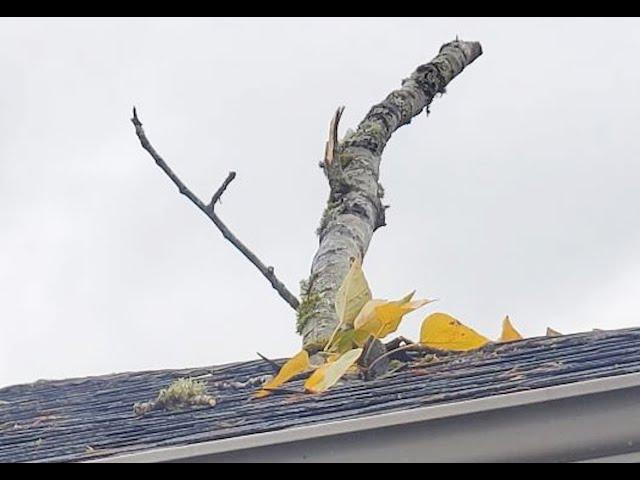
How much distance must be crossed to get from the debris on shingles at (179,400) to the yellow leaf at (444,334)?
52cm

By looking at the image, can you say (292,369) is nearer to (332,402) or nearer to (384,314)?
(384,314)

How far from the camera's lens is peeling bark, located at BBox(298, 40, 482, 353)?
345 centimetres

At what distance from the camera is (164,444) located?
7.04 feet

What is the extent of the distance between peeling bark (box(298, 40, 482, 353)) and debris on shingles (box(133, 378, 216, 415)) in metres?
0.29

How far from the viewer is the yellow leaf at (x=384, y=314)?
249 cm

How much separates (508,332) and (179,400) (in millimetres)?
840

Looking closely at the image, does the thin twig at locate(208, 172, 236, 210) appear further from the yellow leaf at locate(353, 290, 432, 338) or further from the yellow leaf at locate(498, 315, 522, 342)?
the yellow leaf at locate(353, 290, 432, 338)

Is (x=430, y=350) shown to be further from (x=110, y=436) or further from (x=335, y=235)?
(x=335, y=235)

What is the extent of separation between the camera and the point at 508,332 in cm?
291

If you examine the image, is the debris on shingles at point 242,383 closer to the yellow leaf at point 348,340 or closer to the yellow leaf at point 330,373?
the yellow leaf at point 348,340

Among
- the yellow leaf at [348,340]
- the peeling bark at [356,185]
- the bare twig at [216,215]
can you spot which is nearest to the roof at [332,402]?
the yellow leaf at [348,340]

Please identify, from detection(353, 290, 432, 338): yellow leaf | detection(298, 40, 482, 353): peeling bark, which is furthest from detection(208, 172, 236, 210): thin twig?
detection(353, 290, 432, 338): yellow leaf

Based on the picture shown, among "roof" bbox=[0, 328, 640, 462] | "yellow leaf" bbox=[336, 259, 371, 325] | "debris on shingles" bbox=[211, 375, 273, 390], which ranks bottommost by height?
"roof" bbox=[0, 328, 640, 462]
